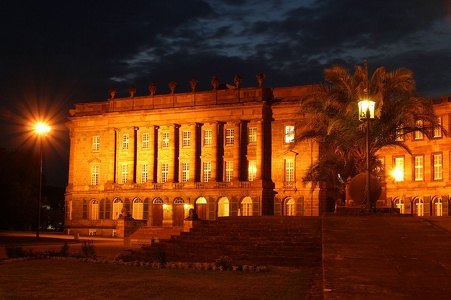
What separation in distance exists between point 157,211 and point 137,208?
8.44 ft

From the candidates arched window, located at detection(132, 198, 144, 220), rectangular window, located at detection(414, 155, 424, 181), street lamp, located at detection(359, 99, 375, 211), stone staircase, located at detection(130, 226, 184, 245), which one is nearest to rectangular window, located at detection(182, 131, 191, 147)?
arched window, located at detection(132, 198, 144, 220)

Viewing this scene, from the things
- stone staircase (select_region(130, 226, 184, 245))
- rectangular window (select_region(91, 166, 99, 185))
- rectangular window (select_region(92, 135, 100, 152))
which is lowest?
stone staircase (select_region(130, 226, 184, 245))

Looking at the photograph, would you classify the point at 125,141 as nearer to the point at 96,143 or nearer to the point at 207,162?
the point at 96,143

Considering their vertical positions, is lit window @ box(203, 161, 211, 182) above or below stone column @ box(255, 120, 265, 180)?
below

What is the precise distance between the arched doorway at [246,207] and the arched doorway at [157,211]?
9342 mm

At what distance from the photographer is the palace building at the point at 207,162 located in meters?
67.7

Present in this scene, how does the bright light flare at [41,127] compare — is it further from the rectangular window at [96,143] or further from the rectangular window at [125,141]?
the rectangular window at [96,143]

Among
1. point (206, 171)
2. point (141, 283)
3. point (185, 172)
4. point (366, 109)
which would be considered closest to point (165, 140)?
point (185, 172)

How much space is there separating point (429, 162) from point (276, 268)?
45327 millimetres

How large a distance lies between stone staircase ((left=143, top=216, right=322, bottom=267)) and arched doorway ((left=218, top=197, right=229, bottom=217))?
38.7 metres

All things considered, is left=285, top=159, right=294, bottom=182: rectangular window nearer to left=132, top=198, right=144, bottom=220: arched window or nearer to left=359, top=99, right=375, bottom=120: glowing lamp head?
left=132, top=198, right=144, bottom=220: arched window

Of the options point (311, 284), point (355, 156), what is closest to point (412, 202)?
point (355, 156)

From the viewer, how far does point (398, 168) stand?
6869 centimetres

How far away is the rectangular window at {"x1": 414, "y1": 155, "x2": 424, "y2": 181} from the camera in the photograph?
67006 millimetres
